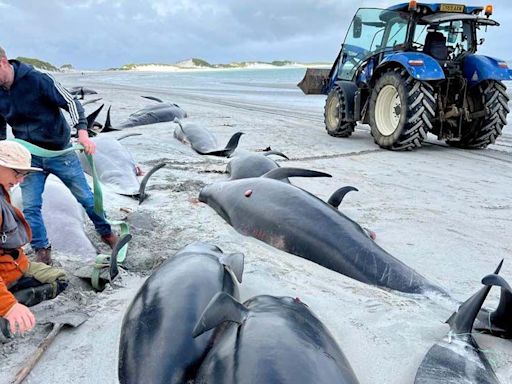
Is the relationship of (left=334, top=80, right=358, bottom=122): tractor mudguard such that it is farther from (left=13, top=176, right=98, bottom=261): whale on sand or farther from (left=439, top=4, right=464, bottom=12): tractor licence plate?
(left=13, top=176, right=98, bottom=261): whale on sand

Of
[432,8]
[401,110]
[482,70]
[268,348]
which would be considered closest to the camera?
[268,348]

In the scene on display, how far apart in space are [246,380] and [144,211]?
3460 mm

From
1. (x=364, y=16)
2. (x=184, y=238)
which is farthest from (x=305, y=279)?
(x=364, y=16)

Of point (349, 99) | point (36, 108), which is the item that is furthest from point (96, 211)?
point (349, 99)

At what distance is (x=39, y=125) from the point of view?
4152 mm

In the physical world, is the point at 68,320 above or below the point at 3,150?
below

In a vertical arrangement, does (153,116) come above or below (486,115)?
below

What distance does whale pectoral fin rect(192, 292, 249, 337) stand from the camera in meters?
2.29

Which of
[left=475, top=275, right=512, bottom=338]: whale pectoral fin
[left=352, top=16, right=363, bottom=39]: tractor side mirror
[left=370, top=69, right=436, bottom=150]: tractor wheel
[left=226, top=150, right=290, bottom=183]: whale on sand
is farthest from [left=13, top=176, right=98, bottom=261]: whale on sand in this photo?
[left=352, top=16, right=363, bottom=39]: tractor side mirror

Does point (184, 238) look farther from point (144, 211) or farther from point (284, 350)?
point (284, 350)

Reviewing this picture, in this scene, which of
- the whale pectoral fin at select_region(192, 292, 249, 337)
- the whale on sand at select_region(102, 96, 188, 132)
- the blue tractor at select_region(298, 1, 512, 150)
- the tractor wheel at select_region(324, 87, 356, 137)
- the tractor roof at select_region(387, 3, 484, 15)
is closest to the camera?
the whale pectoral fin at select_region(192, 292, 249, 337)

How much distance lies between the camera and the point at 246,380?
2107 millimetres

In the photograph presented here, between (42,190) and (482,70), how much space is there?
8.29m

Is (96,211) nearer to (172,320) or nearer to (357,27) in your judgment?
(172,320)
